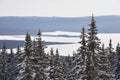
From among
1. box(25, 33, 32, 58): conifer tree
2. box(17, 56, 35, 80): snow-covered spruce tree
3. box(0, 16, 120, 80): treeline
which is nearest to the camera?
box(0, 16, 120, 80): treeline

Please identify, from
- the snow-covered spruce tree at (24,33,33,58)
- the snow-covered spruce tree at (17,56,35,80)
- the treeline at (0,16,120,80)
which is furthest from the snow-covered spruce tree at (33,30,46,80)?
the snow-covered spruce tree at (17,56,35,80)

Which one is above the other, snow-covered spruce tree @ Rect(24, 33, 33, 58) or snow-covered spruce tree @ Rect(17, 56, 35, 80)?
snow-covered spruce tree @ Rect(24, 33, 33, 58)

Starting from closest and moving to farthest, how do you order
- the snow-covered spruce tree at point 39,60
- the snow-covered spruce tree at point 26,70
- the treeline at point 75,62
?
1. the treeline at point 75,62
2. the snow-covered spruce tree at point 26,70
3. the snow-covered spruce tree at point 39,60

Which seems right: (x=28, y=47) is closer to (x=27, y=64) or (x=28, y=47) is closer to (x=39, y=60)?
(x=27, y=64)

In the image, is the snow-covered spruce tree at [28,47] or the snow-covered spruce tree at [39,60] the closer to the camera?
the snow-covered spruce tree at [28,47]

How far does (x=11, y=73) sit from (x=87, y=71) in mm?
32730

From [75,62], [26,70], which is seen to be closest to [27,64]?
[26,70]

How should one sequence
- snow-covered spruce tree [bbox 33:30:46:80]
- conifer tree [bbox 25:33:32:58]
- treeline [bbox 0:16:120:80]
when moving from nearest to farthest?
treeline [bbox 0:16:120:80] < conifer tree [bbox 25:33:32:58] < snow-covered spruce tree [bbox 33:30:46:80]

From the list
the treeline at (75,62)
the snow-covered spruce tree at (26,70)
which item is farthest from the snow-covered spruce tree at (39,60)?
the snow-covered spruce tree at (26,70)

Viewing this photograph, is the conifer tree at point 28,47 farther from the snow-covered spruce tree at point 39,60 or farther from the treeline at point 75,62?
the snow-covered spruce tree at point 39,60

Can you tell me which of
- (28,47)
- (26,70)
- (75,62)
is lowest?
(26,70)

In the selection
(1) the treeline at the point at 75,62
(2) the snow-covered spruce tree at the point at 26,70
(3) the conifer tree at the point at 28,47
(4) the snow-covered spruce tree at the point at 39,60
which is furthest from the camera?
(4) the snow-covered spruce tree at the point at 39,60

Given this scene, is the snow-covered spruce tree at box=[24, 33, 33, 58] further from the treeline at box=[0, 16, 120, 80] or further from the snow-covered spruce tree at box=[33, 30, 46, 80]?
the snow-covered spruce tree at box=[33, 30, 46, 80]

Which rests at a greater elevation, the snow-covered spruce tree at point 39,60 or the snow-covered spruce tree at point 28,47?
the snow-covered spruce tree at point 28,47
